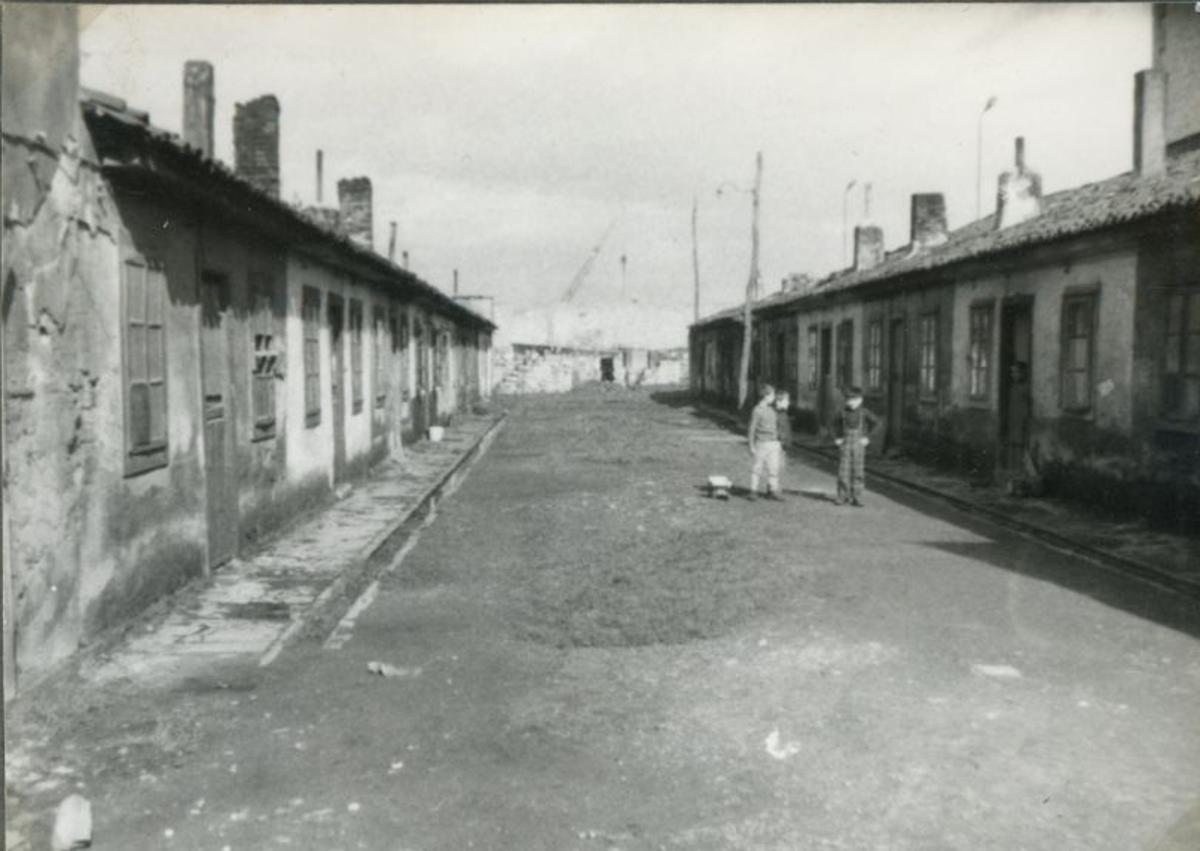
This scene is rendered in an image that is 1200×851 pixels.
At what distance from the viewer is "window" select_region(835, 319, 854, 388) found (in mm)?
23781

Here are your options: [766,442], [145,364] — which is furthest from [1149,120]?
[145,364]

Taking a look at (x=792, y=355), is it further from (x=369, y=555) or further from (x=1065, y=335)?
(x=369, y=555)

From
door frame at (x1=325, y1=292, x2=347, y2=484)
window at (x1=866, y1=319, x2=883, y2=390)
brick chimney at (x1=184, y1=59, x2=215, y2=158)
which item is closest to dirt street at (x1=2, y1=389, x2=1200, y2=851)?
door frame at (x1=325, y1=292, x2=347, y2=484)

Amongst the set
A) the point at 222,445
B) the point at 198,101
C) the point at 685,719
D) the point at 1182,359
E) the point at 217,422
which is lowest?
the point at 685,719

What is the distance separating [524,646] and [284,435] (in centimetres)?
550

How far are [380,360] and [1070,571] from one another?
12075mm

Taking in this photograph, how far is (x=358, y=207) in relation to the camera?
23.8 m

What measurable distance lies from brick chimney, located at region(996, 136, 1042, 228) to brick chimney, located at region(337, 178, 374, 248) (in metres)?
13.8

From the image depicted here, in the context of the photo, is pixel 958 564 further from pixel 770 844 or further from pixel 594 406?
pixel 594 406

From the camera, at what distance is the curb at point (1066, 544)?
8609 millimetres

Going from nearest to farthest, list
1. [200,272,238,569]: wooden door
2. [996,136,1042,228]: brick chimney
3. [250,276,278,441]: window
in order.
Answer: [200,272,238,569]: wooden door
[250,276,278,441]: window
[996,136,1042,228]: brick chimney

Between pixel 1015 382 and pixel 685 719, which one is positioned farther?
pixel 1015 382

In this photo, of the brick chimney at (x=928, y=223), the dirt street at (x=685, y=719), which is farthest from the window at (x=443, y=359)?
the dirt street at (x=685, y=719)

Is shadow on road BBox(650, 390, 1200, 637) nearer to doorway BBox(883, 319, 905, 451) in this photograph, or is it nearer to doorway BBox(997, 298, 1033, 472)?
doorway BBox(997, 298, 1033, 472)
